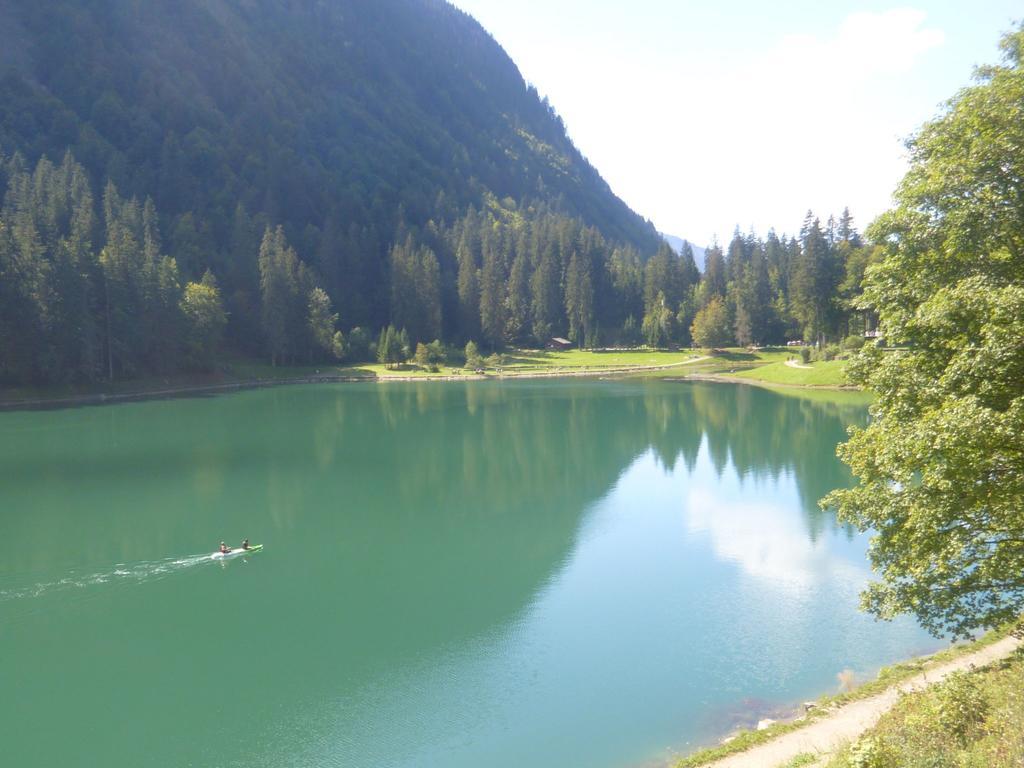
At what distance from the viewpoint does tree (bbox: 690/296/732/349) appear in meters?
129

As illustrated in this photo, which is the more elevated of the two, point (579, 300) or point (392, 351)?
point (579, 300)

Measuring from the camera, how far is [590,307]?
5595 inches

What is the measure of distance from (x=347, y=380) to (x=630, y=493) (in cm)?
7912

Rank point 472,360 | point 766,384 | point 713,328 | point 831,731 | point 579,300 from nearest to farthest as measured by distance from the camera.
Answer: point 831,731
point 766,384
point 472,360
point 713,328
point 579,300

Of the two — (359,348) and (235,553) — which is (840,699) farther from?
(359,348)

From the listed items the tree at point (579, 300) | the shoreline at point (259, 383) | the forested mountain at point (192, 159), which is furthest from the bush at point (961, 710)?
the tree at point (579, 300)

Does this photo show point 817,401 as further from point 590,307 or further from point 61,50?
point 61,50

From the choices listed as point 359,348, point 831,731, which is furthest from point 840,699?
point 359,348

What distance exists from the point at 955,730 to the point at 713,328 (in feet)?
402

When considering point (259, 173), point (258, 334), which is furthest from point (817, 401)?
point (259, 173)

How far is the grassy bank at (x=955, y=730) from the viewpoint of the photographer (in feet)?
31.3

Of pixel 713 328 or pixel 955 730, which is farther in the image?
pixel 713 328

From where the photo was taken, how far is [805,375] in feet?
297

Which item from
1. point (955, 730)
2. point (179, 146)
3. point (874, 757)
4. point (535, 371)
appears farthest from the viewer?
point (179, 146)
